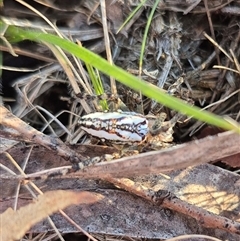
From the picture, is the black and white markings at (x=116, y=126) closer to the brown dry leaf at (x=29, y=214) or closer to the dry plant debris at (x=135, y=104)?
the dry plant debris at (x=135, y=104)

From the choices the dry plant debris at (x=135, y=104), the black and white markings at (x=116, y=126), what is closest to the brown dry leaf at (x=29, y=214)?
the dry plant debris at (x=135, y=104)

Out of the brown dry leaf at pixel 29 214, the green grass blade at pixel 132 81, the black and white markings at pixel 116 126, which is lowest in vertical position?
the brown dry leaf at pixel 29 214

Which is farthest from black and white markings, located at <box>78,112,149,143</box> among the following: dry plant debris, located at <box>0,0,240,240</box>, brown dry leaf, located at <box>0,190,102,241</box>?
brown dry leaf, located at <box>0,190,102,241</box>

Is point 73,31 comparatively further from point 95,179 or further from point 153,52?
point 95,179

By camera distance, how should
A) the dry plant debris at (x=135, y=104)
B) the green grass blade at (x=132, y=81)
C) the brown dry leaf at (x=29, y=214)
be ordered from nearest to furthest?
1. the green grass blade at (x=132, y=81)
2. the brown dry leaf at (x=29, y=214)
3. the dry plant debris at (x=135, y=104)

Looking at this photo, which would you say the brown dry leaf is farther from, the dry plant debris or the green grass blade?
the green grass blade

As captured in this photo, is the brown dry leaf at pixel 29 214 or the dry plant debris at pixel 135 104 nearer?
the brown dry leaf at pixel 29 214

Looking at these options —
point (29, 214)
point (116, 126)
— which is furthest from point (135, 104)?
point (29, 214)
